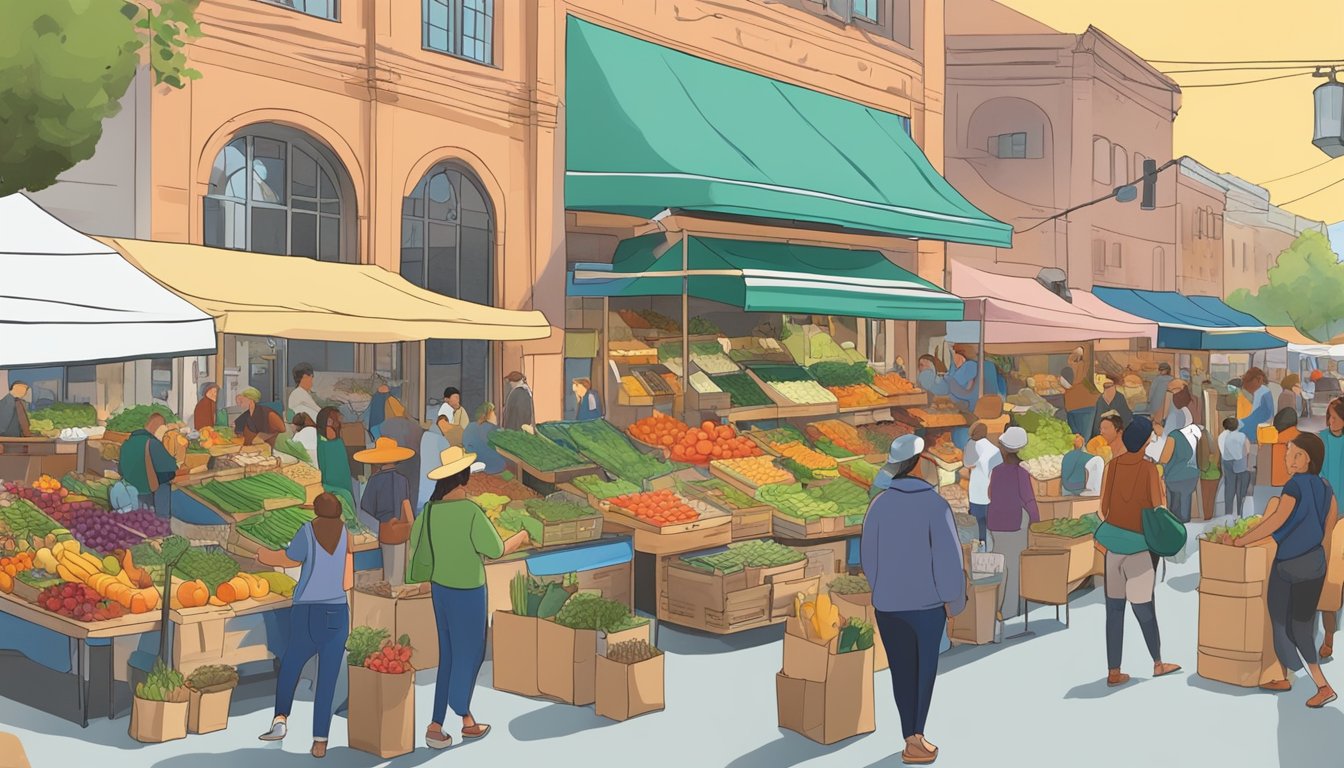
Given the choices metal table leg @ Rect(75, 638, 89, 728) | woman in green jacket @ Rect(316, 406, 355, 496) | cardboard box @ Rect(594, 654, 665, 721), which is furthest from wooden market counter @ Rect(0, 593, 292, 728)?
woman in green jacket @ Rect(316, 406, 355, 496)

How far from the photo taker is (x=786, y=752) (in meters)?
8.33

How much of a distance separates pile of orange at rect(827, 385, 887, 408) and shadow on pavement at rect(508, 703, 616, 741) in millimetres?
10254

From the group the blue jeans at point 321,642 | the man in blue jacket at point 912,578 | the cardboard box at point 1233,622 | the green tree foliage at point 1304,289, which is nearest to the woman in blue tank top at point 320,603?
the blue jeans at point 321,642

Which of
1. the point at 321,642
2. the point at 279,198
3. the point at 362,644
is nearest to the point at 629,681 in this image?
the point at 362,644

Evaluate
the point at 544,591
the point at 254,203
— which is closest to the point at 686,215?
the point at 254,203

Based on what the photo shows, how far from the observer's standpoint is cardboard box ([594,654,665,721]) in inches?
354

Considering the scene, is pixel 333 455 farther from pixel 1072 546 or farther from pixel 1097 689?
pixel 1097 689

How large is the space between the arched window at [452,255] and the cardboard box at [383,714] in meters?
11.1

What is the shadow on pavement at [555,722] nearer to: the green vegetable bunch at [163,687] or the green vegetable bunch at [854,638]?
the green vegetable bunch at [854,638]

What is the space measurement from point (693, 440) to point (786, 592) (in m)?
3.04

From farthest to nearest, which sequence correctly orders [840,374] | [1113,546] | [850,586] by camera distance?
[840,374], [850,586], [1113,546]

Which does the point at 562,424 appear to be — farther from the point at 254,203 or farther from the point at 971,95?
the point at 971,95

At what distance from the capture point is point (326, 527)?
8188 mm

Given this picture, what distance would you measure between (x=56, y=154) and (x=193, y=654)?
11.6 feet
